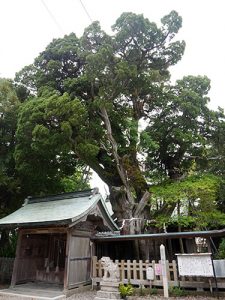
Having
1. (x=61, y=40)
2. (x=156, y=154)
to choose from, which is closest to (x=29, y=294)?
(x=156, y=154)

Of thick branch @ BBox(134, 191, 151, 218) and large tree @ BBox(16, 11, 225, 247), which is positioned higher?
large tree @ BBox(16, 11, 225, 247)

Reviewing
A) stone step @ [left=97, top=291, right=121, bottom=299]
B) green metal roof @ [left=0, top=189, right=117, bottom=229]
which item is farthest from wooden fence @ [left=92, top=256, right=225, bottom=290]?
green metal roof @ [left=0, top=189, right=117, bottom=229]

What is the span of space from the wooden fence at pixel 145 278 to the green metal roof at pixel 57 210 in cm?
246

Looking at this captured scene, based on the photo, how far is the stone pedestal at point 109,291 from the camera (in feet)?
28.6

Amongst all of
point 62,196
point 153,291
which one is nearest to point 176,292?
point 153,291

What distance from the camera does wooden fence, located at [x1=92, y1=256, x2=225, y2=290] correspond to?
9531 millimetres

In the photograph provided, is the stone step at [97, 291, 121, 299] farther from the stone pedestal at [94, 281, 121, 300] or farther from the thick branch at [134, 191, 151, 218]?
the thick branch at [134, 191, 151, 218]

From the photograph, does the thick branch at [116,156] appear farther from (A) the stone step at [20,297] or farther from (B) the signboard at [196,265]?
(A) the stone step at [20,297]

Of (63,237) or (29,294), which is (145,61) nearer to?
(63,237)

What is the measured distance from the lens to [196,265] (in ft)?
29.6

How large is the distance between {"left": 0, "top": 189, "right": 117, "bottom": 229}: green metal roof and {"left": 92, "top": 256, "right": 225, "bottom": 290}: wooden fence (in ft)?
8.08

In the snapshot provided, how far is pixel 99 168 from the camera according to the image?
18.4 metres

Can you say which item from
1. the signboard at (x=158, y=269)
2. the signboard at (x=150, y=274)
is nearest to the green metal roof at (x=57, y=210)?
the signboard at (x=150, y=274)

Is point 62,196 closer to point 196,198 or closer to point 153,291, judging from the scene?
point 153,291
